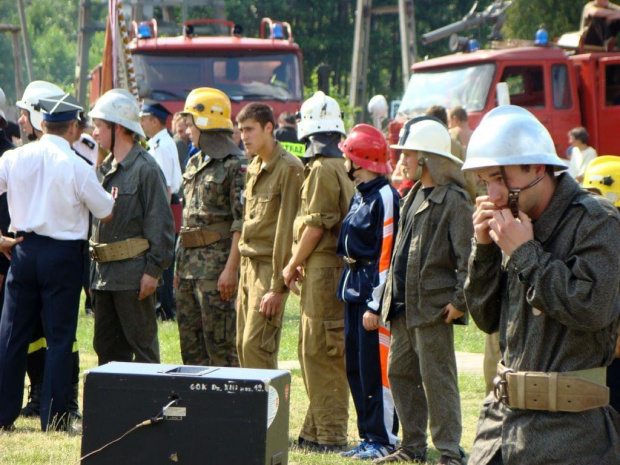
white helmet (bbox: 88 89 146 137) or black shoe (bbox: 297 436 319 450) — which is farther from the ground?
white helmet (bbox: 88 89 146 137)

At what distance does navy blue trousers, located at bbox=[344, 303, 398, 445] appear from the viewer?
6.40 m

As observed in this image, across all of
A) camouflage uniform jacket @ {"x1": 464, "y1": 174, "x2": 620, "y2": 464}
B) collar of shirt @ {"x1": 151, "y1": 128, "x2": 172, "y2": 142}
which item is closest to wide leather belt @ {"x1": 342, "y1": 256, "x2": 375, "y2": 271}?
camouflage uniform jacket @ {"x1": 464, "y1": 174, "x2": 620, "y2": 464}

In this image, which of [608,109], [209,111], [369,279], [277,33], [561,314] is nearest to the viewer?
[561,314]

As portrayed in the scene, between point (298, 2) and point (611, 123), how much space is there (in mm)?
29844

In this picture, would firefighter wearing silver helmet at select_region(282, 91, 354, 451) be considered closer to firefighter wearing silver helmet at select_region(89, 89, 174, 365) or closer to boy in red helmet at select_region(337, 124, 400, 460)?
boy in red helmet at select_region(337, 124, 400, 460)

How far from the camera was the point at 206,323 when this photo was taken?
7426 mm

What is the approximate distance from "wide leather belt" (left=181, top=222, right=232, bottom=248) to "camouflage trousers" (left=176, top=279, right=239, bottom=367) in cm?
26

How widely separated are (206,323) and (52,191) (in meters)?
1.46

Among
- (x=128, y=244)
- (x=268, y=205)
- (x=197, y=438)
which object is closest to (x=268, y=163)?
(x=268, y=205)

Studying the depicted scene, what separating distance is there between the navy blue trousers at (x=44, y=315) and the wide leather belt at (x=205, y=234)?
2.97 feet

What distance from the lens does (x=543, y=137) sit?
349 cm

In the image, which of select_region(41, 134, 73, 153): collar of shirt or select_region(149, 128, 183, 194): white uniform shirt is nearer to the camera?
select_region(41, 134, 73, 153): collar of shirt

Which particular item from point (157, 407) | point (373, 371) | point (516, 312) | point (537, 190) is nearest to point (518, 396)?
point (516, 312)

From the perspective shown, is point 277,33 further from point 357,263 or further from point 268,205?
point 357,263
